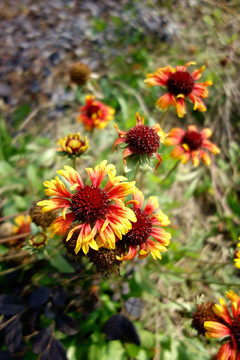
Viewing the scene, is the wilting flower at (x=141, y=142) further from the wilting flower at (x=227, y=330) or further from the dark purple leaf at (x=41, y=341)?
the dark purple leaf at (x=41, y=341)

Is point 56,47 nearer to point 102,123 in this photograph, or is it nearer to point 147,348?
point 102,123

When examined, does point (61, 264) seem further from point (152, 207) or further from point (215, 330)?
point (215, 330)

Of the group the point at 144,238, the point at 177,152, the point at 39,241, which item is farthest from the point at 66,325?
the point at 177,152


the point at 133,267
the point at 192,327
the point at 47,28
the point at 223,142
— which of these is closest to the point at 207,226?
the point at 223,142

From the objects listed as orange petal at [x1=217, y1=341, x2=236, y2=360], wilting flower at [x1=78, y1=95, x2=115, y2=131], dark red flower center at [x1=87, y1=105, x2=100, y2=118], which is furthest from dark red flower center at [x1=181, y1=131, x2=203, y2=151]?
orange petal at [x1=217, y1=341, x2=236, y2=360]

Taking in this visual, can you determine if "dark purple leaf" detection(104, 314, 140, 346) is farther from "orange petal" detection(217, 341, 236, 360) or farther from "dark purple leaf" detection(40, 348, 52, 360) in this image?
"orange petal" detection(217, 341, 236, 360)

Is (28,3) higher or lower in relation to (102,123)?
higher
